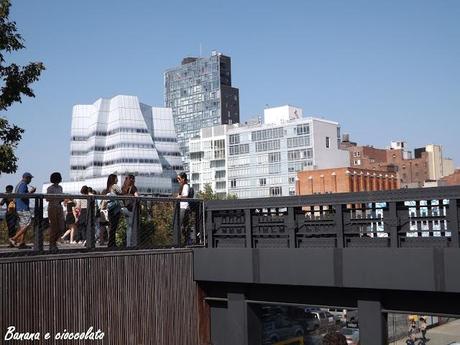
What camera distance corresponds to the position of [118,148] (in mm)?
159875

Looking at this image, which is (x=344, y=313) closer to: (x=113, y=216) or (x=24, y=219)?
(x=113, y=216)

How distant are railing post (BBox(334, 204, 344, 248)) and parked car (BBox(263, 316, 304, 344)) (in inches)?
118

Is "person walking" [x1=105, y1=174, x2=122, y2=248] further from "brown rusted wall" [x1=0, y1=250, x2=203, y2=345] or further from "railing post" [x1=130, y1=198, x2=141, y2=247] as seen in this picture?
→ "brown rusted wall" [x1=0, y1=250, x2=203, y2=345]

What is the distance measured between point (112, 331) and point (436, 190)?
6420 millimetres

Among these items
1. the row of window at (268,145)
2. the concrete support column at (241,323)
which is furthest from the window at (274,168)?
the concrete support column at (241,323)

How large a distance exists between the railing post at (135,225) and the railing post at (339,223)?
13.9 ft

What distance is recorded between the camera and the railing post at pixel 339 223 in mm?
11363

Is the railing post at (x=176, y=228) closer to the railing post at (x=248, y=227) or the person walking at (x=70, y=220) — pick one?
the railing post at (x=248, y=227)

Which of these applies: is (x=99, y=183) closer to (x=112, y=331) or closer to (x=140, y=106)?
(x=140, y=106)

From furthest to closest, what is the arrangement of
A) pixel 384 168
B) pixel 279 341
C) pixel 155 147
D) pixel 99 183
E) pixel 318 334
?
pixel 155 147 → pixel 99 183 → pixel 384 168 → pixel 318 334 → pixel 279 341

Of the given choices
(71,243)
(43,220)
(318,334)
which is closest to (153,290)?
(71,243)

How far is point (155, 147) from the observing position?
16888 centimetres

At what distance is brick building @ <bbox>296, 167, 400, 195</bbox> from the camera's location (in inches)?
4511

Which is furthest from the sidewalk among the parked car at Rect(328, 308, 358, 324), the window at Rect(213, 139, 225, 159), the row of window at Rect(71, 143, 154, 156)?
the row of window at Rect(71, 143, 154, 156)
